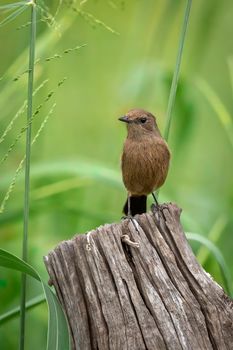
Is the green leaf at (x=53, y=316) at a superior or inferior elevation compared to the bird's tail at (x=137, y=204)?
inferior

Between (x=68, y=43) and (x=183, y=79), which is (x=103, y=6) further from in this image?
(x=183, y=79)

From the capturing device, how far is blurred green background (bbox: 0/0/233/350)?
509 centimetres

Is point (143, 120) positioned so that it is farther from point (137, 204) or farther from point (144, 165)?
point (137, 204)

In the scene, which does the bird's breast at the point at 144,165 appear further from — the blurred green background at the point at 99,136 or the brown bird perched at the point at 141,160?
the blurred green background at the point at 99,136

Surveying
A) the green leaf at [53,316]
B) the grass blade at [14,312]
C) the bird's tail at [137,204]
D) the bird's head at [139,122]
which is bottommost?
the green leaf at [53,316]

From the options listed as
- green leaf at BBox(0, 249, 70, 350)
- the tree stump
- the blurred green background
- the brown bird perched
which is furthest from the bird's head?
green leaf at BBox(0, 249, 70, 350)

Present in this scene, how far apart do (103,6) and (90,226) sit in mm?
2939

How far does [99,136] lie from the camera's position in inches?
299

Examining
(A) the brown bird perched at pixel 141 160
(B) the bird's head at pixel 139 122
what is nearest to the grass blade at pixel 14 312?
(A) the brown bird perched at pixel 141 160

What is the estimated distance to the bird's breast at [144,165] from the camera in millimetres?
4691

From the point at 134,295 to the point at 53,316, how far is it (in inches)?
12.3

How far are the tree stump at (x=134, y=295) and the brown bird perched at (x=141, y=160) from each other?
108 cm

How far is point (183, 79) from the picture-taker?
5.45m

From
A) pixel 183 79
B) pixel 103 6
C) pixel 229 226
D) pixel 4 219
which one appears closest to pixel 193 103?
pixel 183 79
